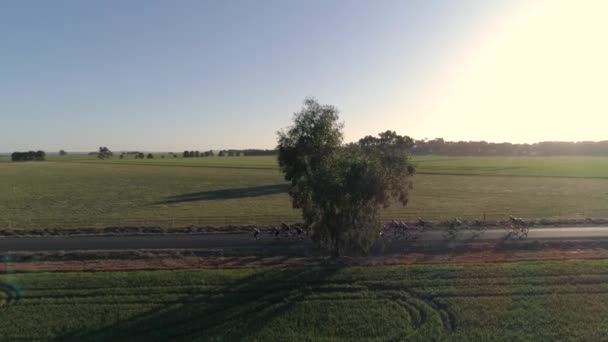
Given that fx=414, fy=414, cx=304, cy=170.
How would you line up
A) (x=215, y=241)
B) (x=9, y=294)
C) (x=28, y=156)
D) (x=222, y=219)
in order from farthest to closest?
(x=28, y=156)
(x=222, y=219)
(x=215, y=241)
(x=9, y=294)

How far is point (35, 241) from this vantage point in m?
27.8

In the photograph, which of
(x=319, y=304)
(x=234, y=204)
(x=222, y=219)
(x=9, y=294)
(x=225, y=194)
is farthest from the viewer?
(x=225, y=194)

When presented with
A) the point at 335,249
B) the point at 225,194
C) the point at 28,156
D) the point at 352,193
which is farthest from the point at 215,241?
the point at 28,156

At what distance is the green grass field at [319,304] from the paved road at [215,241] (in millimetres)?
6643

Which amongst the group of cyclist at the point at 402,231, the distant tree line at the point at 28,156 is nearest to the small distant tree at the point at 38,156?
the distant tree line at the point at 28,156

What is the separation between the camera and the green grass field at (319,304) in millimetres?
14781

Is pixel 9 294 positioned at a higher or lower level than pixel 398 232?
lower

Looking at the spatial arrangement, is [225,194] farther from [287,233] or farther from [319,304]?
[319,304]

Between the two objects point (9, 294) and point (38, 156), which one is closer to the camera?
point (9, 294)

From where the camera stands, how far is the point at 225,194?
58.7m

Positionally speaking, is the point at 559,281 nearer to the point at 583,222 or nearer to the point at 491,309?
the point at 491,309

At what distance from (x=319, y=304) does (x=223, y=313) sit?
378 cm

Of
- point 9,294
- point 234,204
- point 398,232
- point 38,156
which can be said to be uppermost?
point 38,156

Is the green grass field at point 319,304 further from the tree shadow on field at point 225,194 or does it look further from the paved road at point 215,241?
the tree shadow on field at point 225,194
